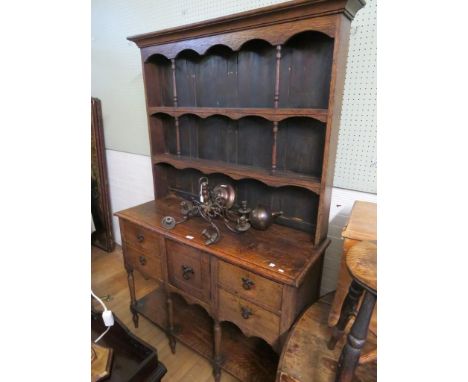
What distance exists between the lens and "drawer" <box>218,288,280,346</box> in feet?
3.61

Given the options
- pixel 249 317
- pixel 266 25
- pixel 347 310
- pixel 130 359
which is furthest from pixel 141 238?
pixel 266 25

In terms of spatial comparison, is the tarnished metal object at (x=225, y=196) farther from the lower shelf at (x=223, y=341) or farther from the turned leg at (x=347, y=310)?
the lower shelf at (x=223, y=341)

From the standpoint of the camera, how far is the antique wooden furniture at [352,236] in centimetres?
90

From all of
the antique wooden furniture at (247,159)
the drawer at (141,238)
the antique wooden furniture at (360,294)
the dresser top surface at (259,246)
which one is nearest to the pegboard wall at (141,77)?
the antique wooden furniture at (247,159)

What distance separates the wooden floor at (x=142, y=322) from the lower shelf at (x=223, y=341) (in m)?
0.07

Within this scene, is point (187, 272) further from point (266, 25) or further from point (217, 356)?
point (266, 25)

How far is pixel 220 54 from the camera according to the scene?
1.41m

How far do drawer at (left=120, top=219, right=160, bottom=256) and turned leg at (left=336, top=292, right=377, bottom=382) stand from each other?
104cm
